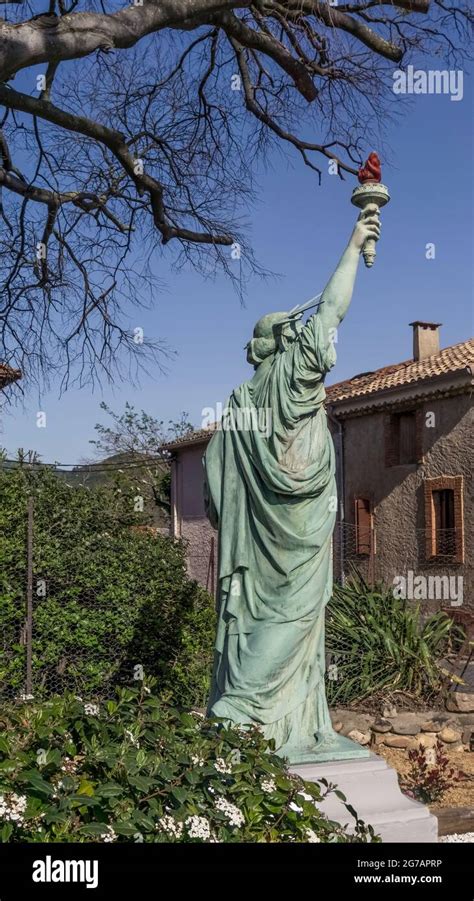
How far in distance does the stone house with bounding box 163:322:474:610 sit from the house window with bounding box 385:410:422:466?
0.07 feet

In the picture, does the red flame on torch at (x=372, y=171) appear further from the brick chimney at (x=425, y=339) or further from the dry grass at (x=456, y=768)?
the brick chimney at (x=425, y=339)

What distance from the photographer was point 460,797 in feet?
17.5

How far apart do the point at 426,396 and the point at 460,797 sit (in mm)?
11588

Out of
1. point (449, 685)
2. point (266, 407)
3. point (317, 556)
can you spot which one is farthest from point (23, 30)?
point (449, 685)

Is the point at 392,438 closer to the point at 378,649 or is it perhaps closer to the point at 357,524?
the point at 357,524

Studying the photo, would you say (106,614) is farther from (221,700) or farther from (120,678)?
(221,700)

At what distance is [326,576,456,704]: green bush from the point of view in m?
7.42

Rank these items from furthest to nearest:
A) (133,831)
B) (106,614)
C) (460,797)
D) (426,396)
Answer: (426,396)
(106,614)
(460,797)
(133,831)

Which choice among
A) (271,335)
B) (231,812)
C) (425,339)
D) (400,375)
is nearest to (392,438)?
(400,375)

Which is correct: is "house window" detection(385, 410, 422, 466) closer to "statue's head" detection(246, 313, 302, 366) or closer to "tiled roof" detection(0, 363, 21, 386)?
"tiled roof" detection(0, 363, 21, 386)

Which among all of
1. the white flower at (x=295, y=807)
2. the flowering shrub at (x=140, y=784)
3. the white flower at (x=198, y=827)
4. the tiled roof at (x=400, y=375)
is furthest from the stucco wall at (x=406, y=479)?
the white flower at (x=198, y=827)

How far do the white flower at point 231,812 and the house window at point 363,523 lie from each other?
1577cm

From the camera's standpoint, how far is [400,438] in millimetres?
17609

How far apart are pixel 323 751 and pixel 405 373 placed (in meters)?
15.3
